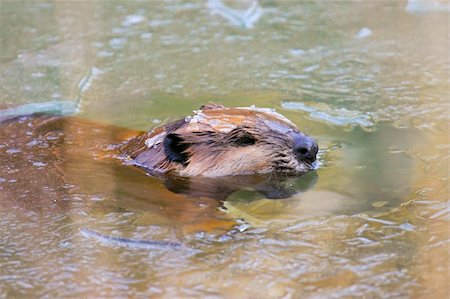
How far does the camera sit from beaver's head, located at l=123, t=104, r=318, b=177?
4.31 metres

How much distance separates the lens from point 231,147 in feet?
14.3

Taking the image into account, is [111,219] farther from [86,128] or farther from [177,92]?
[177,92]

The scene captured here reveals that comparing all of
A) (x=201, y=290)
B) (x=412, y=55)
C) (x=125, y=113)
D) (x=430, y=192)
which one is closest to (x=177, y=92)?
(x=125, y=113)

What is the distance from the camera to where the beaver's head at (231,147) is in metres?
4.31

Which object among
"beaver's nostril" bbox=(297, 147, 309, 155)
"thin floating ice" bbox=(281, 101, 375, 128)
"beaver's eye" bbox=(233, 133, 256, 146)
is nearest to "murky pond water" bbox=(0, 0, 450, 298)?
"thin floating ice" bbox=(281, 101, 375, 128)

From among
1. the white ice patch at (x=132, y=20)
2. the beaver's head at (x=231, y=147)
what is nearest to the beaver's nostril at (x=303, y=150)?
the beaver's head at (x=231, y=147)

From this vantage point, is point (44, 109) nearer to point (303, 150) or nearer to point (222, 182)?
point (222, 182)

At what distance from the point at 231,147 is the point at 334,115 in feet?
3.58

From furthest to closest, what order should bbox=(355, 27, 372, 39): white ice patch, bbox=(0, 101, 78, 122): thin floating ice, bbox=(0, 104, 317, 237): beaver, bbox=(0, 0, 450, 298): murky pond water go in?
bbox=(355, 27, 372, 39): white ice patch
bbox=(0, 101, 78, 122): thin floating ice
bbox=(0, 104, 317, 237): beaver
bbox=(0, 0, 450, 298): murky pond water

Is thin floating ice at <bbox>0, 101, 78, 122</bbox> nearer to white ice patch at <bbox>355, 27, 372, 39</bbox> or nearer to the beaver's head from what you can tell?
the beaver's head

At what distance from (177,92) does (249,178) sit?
63.3 inches

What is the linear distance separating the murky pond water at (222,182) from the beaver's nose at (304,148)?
10 centimetres

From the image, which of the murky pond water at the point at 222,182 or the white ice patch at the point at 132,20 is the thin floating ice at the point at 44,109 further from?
the white ice patch at the point at 132,20

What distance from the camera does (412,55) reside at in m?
6.29
